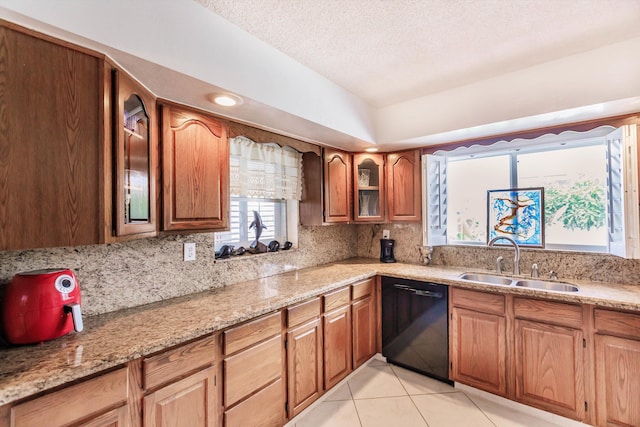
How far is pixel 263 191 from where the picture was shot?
2434 millimetres

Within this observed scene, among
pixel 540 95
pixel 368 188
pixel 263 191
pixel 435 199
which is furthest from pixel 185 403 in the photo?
pixel 540 95

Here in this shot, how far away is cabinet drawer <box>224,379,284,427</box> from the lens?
60.8 inches

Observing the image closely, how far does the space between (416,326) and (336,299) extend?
30.7 inches

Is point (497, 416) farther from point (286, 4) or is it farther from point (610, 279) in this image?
point (286, 4)

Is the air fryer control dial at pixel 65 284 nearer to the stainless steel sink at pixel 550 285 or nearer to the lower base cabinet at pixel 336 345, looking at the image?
the lower base cabinet at pixel 336 345

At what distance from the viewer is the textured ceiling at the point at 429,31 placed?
1.46 metres

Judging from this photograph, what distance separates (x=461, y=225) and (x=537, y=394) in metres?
1.48

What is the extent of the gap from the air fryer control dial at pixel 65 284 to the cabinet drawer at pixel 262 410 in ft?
3.11

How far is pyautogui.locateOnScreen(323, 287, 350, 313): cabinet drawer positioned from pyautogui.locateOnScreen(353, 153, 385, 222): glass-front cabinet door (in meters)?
0.89

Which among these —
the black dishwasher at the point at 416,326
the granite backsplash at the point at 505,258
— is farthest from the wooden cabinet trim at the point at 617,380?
the black dishwasher at the point at 416,326

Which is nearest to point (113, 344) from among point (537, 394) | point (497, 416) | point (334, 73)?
point (334, 73)

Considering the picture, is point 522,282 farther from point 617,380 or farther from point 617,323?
point 617,380

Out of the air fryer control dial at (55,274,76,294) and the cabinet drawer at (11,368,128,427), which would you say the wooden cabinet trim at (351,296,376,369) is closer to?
the cabinet drawer at (11,368,128,427)

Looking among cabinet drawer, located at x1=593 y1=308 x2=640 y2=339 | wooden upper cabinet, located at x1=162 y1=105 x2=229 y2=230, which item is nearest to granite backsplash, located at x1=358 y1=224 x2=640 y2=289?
cabinet drawer, located at x1=593 y1=308 x2=640 y2=339
